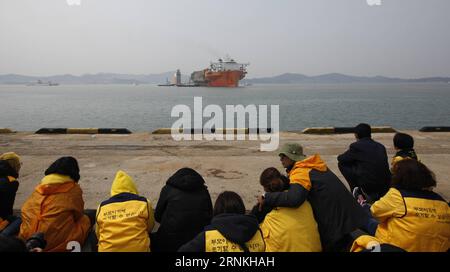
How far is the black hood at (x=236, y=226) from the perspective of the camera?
2.31 meters

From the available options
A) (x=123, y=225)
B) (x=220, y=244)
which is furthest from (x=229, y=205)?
(x=123, y=225)

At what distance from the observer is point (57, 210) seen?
310cm

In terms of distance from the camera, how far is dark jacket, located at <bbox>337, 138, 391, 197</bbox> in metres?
4.29

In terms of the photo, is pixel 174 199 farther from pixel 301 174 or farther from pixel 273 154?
pixel 273 154

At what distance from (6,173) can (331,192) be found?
328cm

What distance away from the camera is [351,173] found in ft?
15.1

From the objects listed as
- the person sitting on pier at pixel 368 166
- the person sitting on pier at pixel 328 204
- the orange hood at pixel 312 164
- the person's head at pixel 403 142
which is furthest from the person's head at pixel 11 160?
the person's head at pixel 403 142

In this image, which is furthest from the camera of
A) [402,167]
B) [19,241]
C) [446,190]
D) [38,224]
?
[446,190]

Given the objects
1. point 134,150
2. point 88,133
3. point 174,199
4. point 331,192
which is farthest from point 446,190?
point 88,133

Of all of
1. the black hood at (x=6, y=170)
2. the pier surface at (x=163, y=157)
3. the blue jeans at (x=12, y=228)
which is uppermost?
the black hood at (x=6, y=170)

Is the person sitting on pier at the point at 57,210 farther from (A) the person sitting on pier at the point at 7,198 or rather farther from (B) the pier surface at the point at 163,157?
(B) the pier surface at the point at 163,157

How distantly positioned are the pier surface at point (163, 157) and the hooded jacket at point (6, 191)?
1770 mm

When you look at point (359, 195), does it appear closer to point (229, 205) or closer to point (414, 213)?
point (414, 213)

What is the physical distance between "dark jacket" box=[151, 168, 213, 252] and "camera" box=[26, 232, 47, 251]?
0.94 metres
